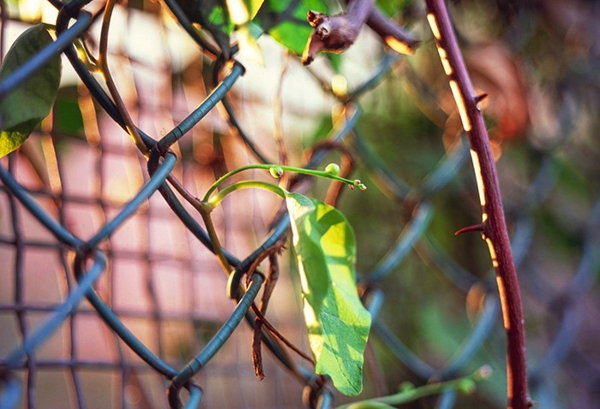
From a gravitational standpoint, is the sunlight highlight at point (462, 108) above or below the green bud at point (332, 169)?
above

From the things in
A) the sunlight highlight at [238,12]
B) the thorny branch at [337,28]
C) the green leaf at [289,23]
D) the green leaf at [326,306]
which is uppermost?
the green leaf at [289,23]

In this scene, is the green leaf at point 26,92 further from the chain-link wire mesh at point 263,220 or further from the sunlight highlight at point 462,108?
the sunlight highlight at point 462,108

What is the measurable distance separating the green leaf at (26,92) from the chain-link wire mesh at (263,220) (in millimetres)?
21

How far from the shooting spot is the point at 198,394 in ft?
0.92

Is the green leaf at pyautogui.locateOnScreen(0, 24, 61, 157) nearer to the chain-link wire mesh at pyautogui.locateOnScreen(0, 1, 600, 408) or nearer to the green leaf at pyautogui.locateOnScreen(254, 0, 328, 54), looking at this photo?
the chain-link wire mesh at pyautogui.locateOnScreen(0, 1, 600, 408)

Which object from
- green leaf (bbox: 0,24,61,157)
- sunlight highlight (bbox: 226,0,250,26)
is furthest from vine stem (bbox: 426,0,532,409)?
green leaf (bbox: 0,24,61,157)

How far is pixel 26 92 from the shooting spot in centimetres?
26

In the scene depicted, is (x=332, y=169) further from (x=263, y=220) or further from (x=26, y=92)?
(x=263, y=220)

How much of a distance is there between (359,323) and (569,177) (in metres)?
0.77

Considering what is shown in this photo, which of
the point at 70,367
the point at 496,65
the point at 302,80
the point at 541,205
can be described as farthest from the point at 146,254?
the point at 541,205

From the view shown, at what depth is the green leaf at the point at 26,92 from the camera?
10.1 inches

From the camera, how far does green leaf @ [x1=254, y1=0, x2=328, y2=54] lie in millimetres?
355

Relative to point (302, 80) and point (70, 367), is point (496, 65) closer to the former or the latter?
point (302, 80)

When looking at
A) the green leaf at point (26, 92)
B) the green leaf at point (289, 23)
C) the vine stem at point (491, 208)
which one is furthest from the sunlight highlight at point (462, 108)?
the green leaf at point (26, 92)
